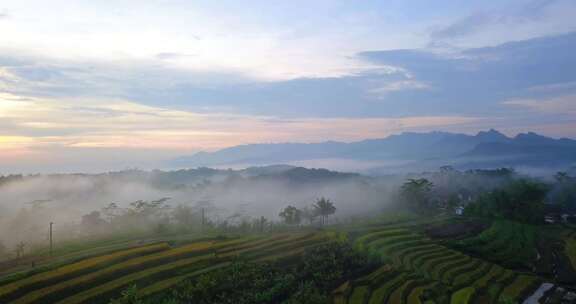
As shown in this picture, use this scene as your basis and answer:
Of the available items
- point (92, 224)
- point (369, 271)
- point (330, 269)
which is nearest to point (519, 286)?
point (369, 271)

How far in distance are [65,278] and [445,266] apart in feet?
139

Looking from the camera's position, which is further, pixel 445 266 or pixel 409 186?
pixel 409 186

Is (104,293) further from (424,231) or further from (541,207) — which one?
(541,207)

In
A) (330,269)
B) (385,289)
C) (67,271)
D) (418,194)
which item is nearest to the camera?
(67,271)

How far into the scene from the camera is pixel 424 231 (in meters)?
72.5

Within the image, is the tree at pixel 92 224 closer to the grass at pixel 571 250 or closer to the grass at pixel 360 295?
the grass at pixel 360 295

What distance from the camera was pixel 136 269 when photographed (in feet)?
142

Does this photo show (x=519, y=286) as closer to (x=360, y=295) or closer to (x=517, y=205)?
(x=360, y=295)

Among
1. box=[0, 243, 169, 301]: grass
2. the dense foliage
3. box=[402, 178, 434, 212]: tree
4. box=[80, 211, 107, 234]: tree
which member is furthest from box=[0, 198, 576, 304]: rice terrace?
box=[402, 178, 434, 212]: tree

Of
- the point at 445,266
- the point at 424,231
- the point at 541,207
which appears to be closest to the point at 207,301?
the point at 445,266

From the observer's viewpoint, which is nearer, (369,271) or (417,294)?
(417,294)

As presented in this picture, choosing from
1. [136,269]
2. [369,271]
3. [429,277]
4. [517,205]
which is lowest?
[429,277]

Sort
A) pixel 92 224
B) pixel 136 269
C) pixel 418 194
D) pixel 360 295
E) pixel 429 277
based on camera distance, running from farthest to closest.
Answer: pixel 418 194, pixel 92 224, pixel 429 277, pixel 136 269, pixel 360 295

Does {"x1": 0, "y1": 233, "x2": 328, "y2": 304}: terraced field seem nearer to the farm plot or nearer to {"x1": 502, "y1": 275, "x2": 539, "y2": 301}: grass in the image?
the farm plot
